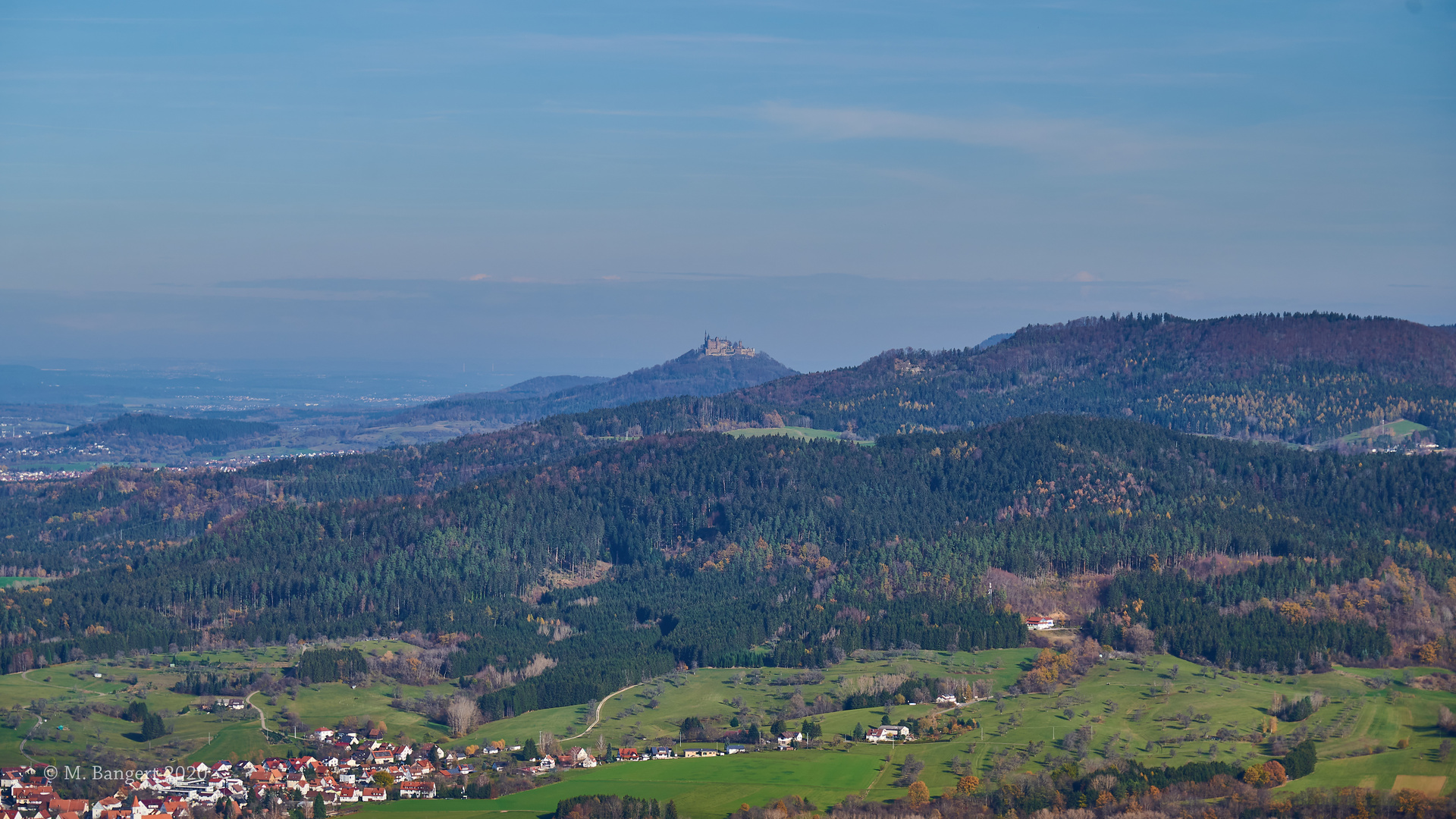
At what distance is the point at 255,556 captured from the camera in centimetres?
19062

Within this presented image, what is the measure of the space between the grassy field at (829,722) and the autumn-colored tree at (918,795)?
3.60ft

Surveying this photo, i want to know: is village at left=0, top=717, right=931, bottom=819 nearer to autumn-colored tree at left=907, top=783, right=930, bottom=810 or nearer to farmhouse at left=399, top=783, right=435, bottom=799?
farmhouse at left=399, top=783, right=435, bottom=799

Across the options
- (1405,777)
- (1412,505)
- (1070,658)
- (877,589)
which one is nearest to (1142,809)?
(1405,777)

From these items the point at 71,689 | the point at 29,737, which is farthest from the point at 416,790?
the point at 71,689

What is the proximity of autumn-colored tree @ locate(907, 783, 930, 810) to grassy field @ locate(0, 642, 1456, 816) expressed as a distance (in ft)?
3.60

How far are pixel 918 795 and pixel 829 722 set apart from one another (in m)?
22.2

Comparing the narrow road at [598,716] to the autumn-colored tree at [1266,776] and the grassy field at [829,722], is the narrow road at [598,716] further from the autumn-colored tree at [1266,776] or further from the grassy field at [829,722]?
the autumn-colored tree at [1266,776]

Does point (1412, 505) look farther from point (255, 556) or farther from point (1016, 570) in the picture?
point (255, 556)

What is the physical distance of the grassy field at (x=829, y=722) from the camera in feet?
349

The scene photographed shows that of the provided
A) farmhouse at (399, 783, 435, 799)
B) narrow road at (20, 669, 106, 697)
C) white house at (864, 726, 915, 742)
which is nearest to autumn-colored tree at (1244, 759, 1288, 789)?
white house at (864, 726, 915, 742)

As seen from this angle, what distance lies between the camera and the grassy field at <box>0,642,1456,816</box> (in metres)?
106

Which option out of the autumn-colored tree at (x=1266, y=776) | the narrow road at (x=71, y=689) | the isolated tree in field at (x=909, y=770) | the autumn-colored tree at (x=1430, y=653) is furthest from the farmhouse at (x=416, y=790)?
the autumn-colored tree at (x=1430, y=653)

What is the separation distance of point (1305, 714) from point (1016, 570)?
5263 centimetres

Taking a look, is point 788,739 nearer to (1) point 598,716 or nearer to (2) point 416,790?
(1) point 598,716
